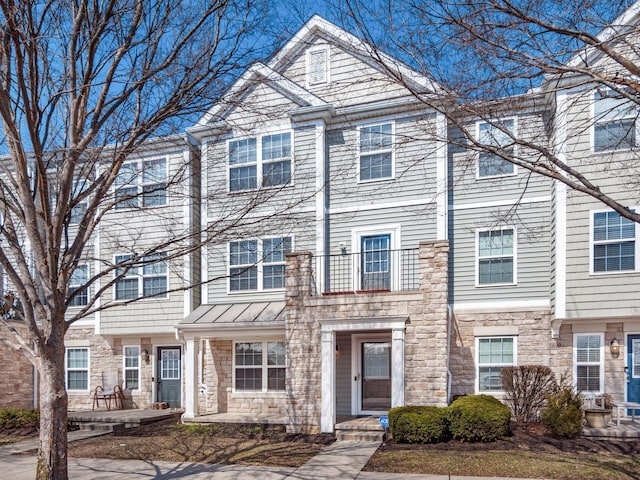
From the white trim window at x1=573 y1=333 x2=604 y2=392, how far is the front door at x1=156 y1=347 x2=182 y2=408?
9996 millimetres

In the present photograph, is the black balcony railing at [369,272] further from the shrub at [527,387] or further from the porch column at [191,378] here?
the porch column at [191,378]

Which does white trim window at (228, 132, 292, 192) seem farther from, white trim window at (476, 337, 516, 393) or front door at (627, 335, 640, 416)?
front door at (627, 335, 640, 416)

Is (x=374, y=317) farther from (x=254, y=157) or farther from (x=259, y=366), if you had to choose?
(x=254, y=157)

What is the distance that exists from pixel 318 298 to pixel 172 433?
4.25 metres

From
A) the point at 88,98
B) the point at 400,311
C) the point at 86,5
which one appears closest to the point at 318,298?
the point at 400,311

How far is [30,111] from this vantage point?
6.10m

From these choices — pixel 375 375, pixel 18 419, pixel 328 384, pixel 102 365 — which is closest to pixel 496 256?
pixel 375 375

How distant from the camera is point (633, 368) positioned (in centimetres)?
1070

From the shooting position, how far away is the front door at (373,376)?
11.9 metres

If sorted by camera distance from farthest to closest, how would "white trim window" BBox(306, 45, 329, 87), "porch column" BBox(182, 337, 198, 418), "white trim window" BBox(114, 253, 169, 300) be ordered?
1. "white trim window" BBox(114, 253, 169, 300)
2. "white trim window" BBox(306, 45, 329, 87)
3. "porch column" BBox(182, 337, 198, 418)

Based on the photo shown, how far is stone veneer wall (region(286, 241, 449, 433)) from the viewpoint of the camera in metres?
10.0

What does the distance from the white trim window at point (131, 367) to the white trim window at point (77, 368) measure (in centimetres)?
136

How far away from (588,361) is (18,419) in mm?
13088

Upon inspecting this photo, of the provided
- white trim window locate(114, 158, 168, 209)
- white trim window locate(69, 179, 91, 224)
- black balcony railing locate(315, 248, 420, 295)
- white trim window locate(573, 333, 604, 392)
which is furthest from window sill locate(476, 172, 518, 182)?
white trim window locate(69, 179, 91, 224)
